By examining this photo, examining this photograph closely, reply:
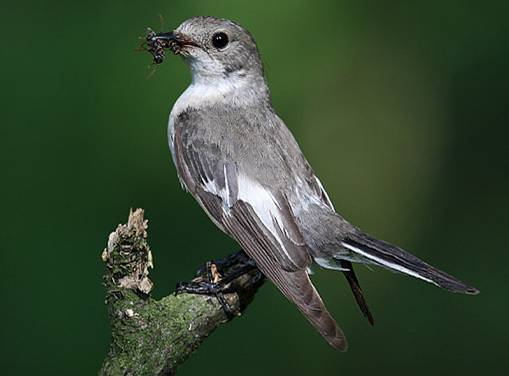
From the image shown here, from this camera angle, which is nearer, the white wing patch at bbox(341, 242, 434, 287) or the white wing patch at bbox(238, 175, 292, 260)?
the white wing patch at bbox(341, 242, 434, 287)

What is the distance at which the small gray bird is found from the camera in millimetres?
4070

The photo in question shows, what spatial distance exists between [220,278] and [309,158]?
2635 mm

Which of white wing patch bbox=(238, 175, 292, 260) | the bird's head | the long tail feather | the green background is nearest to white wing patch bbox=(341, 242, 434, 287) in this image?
the long tail feather

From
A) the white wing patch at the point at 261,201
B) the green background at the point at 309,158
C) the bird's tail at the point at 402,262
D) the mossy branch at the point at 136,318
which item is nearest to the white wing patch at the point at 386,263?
the bird's tail at the point at 402,262

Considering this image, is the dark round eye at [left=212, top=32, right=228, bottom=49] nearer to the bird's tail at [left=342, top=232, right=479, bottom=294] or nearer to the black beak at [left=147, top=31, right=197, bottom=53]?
the black beak at [left=147, top=31, right=197, bottom=53]

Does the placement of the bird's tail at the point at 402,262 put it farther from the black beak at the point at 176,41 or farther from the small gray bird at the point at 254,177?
the black beak at the point at 176,41

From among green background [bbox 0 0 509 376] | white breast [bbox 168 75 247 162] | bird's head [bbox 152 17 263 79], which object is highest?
bird's head [bbox 152 17 263 79]

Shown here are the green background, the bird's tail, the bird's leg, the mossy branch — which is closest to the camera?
the mossy branch

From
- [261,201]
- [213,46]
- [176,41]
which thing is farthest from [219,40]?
[261,201]

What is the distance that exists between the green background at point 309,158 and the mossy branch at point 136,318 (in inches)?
64.5

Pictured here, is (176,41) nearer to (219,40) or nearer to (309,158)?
(219,40)

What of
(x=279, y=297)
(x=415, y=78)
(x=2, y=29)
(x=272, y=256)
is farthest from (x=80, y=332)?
(x=415, y=78)

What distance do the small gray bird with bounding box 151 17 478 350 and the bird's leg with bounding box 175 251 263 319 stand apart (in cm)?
16

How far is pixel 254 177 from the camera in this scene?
170 inches
